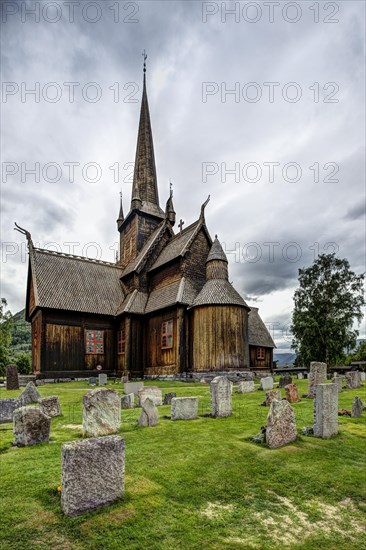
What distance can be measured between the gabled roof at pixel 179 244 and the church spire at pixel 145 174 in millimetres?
6017

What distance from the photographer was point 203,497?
16.0 feet

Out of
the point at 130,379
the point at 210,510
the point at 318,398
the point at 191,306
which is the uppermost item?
the point at 191,306

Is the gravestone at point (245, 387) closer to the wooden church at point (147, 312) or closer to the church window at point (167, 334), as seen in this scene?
the wooden church at point (147, 312)

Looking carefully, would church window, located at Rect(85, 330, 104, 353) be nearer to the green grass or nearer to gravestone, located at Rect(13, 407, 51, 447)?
the green grass

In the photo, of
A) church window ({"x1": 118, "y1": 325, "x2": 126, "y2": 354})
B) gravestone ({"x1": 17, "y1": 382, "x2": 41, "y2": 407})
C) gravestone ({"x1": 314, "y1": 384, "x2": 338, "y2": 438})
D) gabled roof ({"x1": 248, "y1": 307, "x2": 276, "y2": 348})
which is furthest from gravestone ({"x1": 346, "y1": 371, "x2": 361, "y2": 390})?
church window ({"x1": 118, "y1": 325, "x2": 126, "y2": 354})

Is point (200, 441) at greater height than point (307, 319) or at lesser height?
lesser

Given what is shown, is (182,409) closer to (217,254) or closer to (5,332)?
(217,254)

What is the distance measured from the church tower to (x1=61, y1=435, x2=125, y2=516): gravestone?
29.3m

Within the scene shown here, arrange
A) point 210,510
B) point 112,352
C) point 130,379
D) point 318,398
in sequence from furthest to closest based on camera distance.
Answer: point 112,352, point 130,379, point 318,398, point 210,510

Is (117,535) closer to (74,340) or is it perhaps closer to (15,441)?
(15,441)

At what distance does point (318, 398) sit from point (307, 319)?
29.3 meters

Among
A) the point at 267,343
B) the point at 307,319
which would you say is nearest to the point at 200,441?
the point at 267,343

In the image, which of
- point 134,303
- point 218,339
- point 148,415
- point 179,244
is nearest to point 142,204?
point 179,244

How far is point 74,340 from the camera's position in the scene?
26.8m
